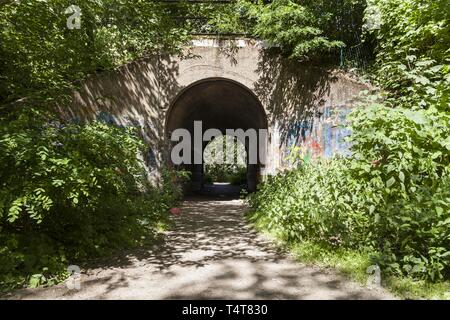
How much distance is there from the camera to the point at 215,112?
16.6 meters

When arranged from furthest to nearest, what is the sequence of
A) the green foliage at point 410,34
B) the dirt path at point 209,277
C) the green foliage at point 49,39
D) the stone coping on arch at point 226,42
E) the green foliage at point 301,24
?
1. the stone coping on arch at point 226,42
2. the green foliage at point 301,24
3. the green foliage at point 410,34
4. the green foliage at point 49,39
5. the dirt path at point 209,277

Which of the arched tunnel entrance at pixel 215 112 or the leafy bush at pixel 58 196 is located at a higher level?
the arched tunnel entrance at pixel 215 112

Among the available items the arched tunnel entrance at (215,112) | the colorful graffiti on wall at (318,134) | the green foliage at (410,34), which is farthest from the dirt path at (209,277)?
the arched tunnel entrance at (215,112)

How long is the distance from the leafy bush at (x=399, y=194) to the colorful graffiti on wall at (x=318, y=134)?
5.29 meters

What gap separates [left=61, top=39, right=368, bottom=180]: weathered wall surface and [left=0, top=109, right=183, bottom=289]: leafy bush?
520 centimetres

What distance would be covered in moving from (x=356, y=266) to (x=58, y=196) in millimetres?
4180

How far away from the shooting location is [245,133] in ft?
63.7

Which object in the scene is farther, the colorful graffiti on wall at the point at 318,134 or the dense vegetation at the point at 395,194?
the colorful graffiti on wall at the point at 318,134

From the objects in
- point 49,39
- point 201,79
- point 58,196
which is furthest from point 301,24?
point 58,196

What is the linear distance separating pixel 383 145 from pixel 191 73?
8.02 metres

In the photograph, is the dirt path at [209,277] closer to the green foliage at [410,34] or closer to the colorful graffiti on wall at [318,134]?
the green foliage at [410,34]

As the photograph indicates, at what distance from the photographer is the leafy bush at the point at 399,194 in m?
4.07

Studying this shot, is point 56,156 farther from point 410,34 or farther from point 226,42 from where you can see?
point 410,34

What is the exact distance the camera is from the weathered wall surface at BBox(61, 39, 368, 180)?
35.9 ft
